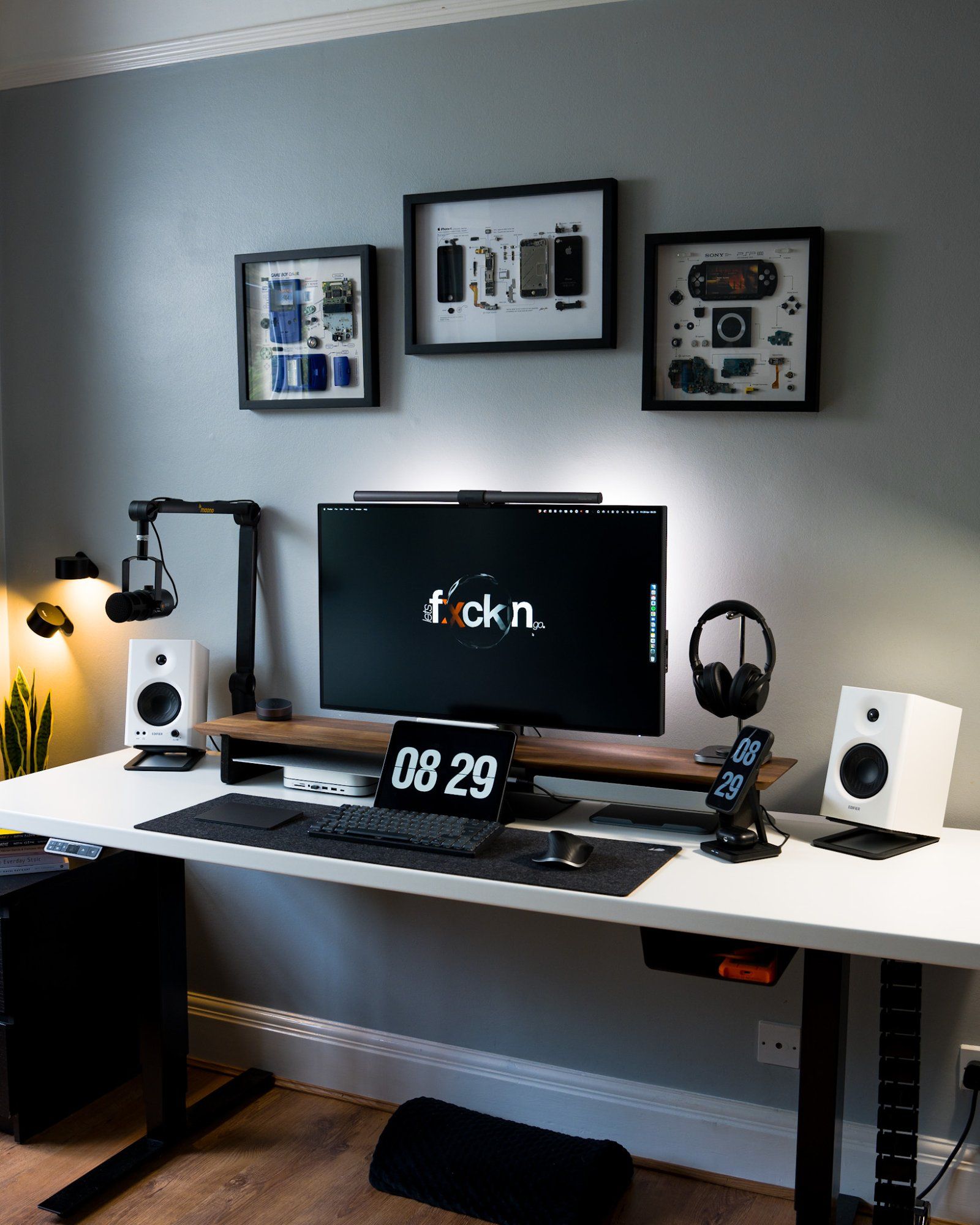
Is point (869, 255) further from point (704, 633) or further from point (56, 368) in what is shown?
point (56, 368)

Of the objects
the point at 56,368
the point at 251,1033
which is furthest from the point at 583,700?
the point at 56,368

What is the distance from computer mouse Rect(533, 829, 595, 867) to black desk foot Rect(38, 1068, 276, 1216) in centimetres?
114

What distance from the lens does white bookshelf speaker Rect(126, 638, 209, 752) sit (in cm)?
239

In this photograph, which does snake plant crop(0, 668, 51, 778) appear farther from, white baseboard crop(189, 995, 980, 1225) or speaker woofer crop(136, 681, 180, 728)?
white baseboard crop(189, 995, 980, 1225)

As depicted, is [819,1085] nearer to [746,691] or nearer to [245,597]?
[746,691]

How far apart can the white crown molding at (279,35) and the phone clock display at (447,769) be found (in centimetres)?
143

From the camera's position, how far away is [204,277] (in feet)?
8.48

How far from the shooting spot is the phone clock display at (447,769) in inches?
78.3

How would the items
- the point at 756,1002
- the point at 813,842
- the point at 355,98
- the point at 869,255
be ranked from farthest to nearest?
the point at 355,98 < the point at 756,1002 < the point at 869,255 < the point at 813,842

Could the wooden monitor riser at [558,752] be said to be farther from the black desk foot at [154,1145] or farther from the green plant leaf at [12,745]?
the black desk foot at [154,1145]

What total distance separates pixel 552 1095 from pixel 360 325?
1.69 metres

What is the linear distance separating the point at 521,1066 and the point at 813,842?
35.7 inches

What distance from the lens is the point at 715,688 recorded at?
1.94m

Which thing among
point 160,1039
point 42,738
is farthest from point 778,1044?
point 42,738
